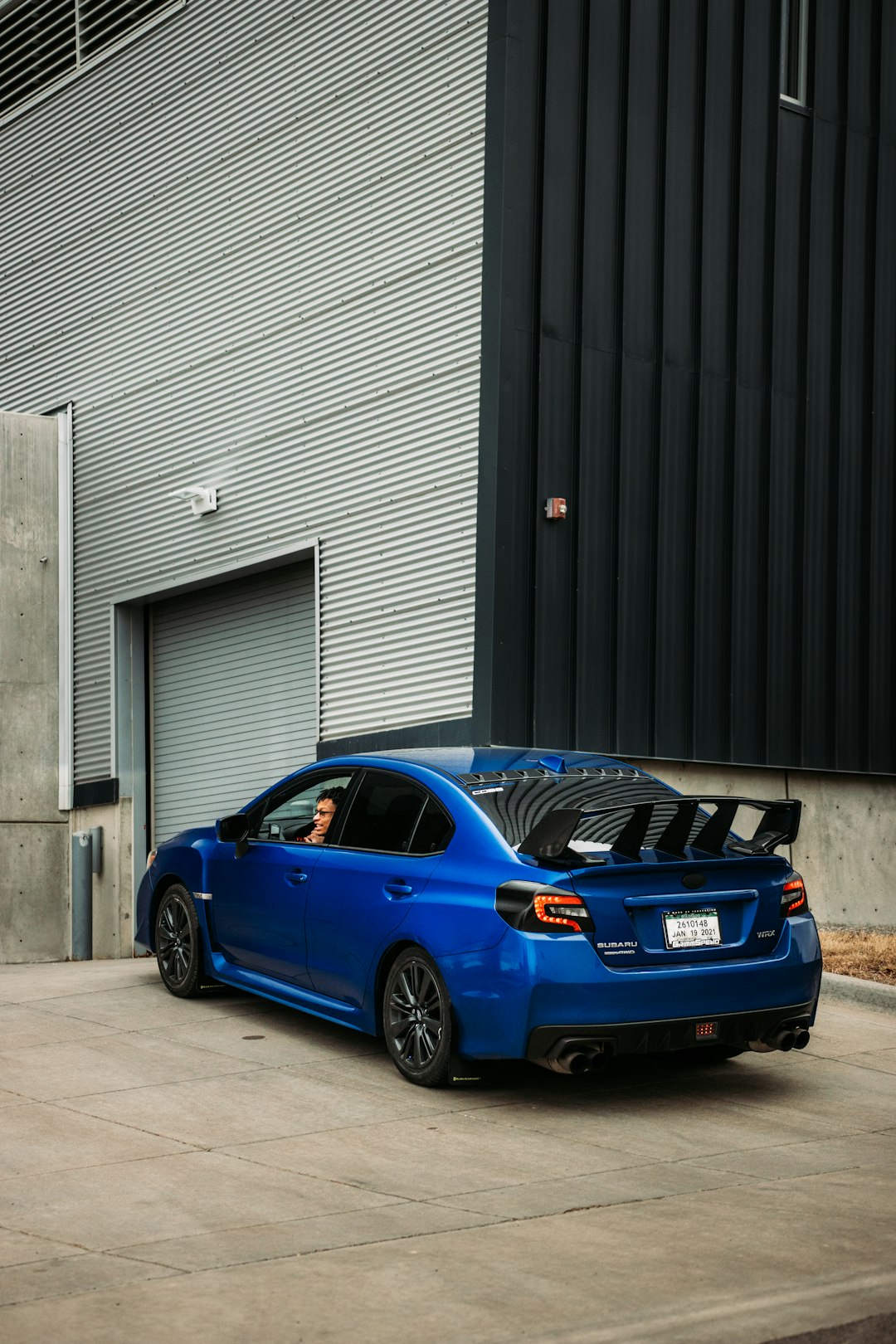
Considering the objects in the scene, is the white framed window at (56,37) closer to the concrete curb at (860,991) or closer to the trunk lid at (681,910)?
the concrete curb at (860,991)

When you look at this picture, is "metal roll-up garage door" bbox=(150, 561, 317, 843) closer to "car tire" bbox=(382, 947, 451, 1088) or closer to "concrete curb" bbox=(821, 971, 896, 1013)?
"concrete curb" bbox=(821, 971, 896, 1013)

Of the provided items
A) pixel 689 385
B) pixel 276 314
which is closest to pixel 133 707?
pixel 276 314

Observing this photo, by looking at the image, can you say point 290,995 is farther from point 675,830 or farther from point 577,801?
point 675,830

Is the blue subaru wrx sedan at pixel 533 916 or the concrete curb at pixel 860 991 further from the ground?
the blue subaru wrx sedan at pixel 533 916

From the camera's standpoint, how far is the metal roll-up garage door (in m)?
15.9

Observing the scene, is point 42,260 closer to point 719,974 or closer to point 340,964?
point 340,964

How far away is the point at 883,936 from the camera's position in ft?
40.4

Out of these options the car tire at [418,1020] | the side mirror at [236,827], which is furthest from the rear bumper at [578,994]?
the side mirror at [236,827]

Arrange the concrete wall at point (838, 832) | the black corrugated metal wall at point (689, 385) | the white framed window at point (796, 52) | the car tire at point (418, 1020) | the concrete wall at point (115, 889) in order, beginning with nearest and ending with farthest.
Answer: the car tire at point (418, 1020)
the black corrugated metal wall at point (689, 385)
the concrete wall at point (838, 832)
the white framed window at point (796, 52)
the concrete wall at point (115, 889)

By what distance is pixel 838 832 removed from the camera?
602 inches

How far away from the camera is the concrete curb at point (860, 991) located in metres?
9.77

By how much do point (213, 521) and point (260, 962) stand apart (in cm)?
829

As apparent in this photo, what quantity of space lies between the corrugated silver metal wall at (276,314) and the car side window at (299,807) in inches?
161

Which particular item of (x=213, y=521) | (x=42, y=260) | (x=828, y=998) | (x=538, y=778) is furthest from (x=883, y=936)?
(x=42, y=260)
